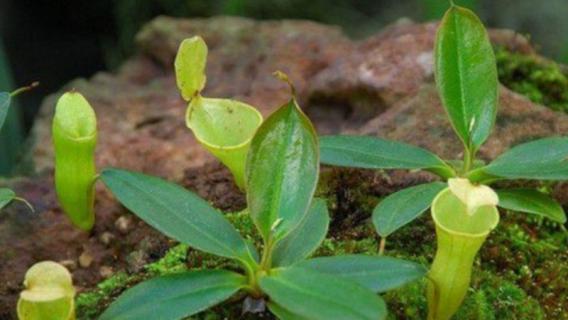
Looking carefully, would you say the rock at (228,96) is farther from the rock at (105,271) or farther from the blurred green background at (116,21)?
the blurred green background at (116,21)

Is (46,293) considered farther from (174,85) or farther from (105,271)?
(174,85)

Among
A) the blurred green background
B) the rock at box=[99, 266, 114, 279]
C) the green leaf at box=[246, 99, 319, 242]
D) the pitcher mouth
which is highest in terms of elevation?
the green leaf at box=[246, 99, 319, 242]

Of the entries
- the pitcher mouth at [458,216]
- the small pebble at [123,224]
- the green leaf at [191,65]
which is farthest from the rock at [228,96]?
the pitcher mouth at [458,216]

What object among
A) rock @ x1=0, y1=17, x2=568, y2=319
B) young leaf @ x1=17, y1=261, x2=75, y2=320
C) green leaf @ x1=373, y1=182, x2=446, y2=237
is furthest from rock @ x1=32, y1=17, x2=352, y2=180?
young leaf @ x1=17, y1=261, x2=75, y2=320

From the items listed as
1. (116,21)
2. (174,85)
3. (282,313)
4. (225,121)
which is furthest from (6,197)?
(116,21)

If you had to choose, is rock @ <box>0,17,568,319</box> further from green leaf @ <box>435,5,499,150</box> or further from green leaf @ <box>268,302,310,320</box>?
green leaf @ <box>268,302,310,320</box>
